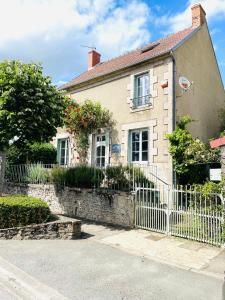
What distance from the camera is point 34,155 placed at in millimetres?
14398

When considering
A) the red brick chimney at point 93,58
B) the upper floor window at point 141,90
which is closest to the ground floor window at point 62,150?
the upper floor window at point 141,90

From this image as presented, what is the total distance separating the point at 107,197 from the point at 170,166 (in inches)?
115

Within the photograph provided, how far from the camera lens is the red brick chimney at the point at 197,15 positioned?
1312cm

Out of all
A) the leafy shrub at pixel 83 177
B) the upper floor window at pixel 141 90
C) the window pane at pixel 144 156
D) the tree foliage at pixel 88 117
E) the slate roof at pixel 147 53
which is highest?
the slate roof at pixel 147 53

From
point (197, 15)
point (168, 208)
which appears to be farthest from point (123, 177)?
point (197, 15)

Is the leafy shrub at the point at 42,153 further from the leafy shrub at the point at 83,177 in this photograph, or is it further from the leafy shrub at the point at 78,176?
→ the leafy shrub at the point at 83,177

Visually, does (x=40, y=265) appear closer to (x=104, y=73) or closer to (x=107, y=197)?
(x=107, y=197)

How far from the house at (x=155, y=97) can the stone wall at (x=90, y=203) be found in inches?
85.5

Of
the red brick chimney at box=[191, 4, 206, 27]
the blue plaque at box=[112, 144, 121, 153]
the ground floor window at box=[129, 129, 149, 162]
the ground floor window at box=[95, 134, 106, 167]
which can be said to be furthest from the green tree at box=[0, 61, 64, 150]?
the red brick chimney at box=[191, 4, 206, 27]

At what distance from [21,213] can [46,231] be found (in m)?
0.89

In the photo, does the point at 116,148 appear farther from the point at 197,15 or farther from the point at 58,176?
the point at 197,15

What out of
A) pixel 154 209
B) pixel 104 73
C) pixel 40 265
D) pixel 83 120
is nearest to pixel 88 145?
pixel 83 120

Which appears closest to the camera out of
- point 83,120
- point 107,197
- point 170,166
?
point 107,197

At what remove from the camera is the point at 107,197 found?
898 cm
